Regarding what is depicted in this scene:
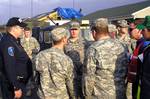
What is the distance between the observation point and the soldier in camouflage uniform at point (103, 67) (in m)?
5.68

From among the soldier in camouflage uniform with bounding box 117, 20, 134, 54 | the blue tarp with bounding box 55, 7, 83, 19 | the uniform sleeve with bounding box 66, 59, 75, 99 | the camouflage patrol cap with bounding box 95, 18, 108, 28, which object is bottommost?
the uniform sleeve with bounding box 66, 59, 75, 99

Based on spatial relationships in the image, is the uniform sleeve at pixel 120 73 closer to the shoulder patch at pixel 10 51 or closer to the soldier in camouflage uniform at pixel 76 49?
the soldier in camouflage uniform at pixel 76 49

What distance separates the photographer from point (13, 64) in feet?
21.9

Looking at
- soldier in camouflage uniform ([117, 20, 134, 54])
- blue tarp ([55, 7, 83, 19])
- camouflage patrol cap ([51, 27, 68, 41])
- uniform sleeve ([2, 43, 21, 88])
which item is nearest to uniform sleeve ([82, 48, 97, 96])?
camouflage patrol cap ([51, 27, 68, 41])

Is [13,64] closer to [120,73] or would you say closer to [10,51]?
[10,51]

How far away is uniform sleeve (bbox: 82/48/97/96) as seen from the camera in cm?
567

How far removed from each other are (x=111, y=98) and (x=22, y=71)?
1.89 metres

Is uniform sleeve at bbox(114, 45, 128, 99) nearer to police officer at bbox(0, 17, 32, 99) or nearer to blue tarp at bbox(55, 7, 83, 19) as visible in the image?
police officer at bbox(0, 17, 32, 99)

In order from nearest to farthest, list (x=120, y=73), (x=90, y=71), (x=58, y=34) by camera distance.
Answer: (x=90, y=71) < (x=120, y=73) < (x=58, y=34)

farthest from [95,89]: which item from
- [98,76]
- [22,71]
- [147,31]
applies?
[22,71]

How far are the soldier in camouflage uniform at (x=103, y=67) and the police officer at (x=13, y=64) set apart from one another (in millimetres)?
1412

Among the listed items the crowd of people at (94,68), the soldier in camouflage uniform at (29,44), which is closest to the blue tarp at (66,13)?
the soldier in camouflage uniform at (29,44)

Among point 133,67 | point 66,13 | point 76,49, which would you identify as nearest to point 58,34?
point 133,67

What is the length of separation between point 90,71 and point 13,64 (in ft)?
5.08
